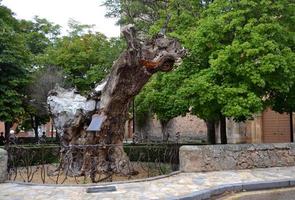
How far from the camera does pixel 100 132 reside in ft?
44.6

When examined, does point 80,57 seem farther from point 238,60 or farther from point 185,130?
point 238,60

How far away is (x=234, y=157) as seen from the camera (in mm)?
12617

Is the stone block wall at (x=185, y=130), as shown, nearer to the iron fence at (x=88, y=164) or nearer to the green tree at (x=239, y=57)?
the green tree at (x=239, y=57)

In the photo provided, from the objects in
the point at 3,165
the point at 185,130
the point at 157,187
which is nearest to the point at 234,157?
the point at 157,187

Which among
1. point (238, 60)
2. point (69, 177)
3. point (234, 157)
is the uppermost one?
point (238, 60)

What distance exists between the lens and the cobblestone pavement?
29.7 ft

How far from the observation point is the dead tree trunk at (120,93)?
12984 millimetres

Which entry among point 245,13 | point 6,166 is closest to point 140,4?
point 245,13

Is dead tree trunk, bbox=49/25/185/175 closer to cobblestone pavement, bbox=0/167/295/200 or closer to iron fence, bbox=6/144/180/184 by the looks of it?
iron fence, bbox=6/144/180/184

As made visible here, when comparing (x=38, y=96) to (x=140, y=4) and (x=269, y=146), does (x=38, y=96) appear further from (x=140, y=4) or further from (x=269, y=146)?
(x=269, y=146)

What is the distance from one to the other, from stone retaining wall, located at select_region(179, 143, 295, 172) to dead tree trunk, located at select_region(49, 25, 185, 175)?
2557 millimetres

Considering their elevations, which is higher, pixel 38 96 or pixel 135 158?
pixel 38 96

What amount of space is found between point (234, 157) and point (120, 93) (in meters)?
4.32

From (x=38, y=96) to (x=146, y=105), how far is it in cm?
796
